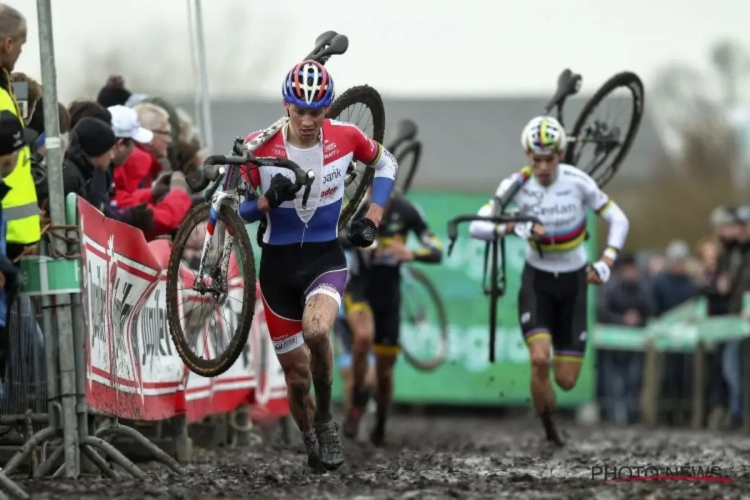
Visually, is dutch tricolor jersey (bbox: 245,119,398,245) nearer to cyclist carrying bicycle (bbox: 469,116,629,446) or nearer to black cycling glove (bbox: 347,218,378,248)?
black cycling glove (bbox: 347,218,378,248)

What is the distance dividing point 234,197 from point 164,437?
290cm

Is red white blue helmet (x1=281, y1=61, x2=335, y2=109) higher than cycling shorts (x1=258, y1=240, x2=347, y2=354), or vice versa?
red white blue helmet (x1=281, y1=61, x2=335, y2=109)

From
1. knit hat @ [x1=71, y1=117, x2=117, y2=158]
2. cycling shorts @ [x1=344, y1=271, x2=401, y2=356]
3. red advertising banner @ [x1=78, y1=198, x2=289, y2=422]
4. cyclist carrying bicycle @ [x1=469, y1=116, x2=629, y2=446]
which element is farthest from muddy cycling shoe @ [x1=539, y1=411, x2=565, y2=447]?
knit hat @ [x1=71, y1=117, x2=117, y2=158]

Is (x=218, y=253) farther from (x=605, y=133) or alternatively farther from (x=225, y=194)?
(x=605, y=133)

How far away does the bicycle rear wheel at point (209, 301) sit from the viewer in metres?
9.84

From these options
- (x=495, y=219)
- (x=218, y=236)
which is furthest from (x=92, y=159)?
(x=495, y=219)

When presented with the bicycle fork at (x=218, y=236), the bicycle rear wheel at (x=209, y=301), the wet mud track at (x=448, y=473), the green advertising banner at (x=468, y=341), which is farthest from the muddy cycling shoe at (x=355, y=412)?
the green advertising banner at (x=468, y=341)

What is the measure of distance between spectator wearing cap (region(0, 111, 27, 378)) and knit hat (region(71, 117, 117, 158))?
192 centimetres

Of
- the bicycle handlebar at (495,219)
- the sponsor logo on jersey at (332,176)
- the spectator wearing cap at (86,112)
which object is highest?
the spectator wearing cap at (86,112)

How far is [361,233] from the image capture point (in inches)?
408

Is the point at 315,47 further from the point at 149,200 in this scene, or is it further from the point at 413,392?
Answer: the point at 413,392

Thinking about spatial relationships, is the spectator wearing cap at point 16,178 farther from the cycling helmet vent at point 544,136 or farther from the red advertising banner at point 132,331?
the cycling helmet vent at point 544,136

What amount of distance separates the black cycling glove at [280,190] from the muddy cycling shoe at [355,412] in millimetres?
5648

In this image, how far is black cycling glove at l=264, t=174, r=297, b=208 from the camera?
10.1 m
